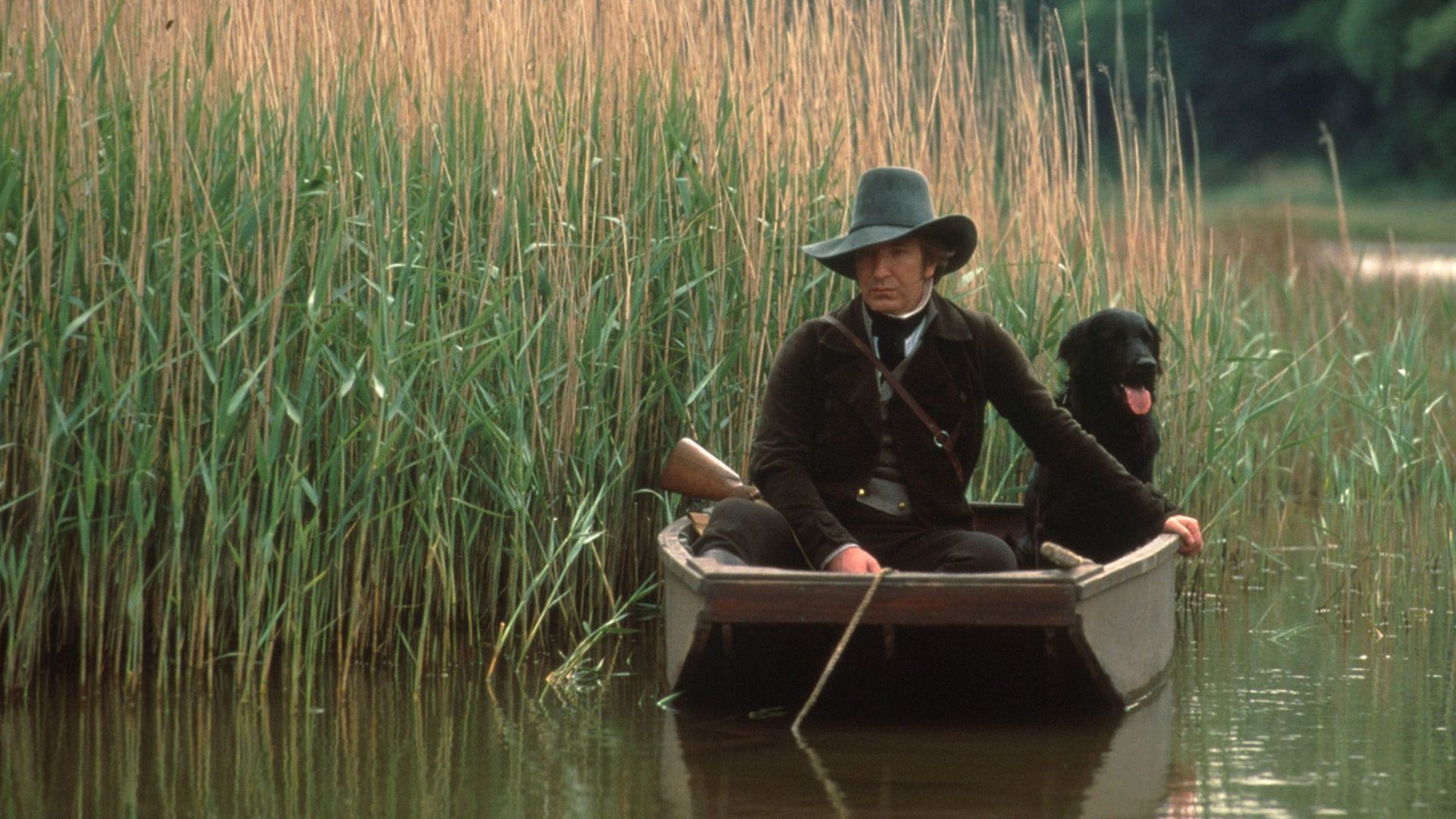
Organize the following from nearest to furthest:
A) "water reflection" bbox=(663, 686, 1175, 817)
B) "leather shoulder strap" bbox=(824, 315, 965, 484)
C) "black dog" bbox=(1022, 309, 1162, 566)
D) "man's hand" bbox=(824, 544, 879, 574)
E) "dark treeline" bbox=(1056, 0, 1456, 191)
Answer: "water reflection" bbox=(663, 686, 1175, 817)
"man's hand" bbox=(824, 544, 879, 574)
"leather shoulder strap" bbox=(824, 315, 965, 484)
"black dog" bbox=(1022, 309, 1162, 566)
"dark treeline" bbox=(1056, 0, 1456, 191)

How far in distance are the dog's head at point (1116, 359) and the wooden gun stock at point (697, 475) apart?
1.05 metres

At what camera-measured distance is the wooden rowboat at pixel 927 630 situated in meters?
4.26

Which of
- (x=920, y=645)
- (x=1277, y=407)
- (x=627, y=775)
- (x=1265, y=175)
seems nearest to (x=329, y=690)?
(x=627, y=775)

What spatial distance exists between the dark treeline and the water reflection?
897 inches

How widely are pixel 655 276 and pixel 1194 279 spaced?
6.42 ft

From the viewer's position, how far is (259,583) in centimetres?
490

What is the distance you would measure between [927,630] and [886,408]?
628mm

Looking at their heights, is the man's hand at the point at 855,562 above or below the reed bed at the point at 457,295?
below

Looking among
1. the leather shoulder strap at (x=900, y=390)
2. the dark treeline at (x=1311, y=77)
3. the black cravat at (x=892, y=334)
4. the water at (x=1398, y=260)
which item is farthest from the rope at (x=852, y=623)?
the dark treeline at (x=1311, y=77)

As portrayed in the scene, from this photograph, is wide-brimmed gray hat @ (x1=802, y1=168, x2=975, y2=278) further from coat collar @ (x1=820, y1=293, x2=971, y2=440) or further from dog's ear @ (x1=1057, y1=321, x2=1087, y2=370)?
dog's ear @ (x1=1057, y1=321, x2=1087, y2=370)

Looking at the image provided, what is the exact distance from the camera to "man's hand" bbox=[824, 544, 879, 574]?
454cm

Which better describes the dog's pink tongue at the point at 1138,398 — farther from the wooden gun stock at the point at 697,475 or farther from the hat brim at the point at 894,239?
the wooden gun stock at the point at 697,475

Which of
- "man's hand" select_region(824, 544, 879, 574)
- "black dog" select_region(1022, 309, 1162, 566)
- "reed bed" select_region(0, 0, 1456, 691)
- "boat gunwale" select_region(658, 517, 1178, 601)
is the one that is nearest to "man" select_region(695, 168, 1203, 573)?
"man's hand" select_region(824, 544, 879, 574)

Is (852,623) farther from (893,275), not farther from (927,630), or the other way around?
(893,275)
